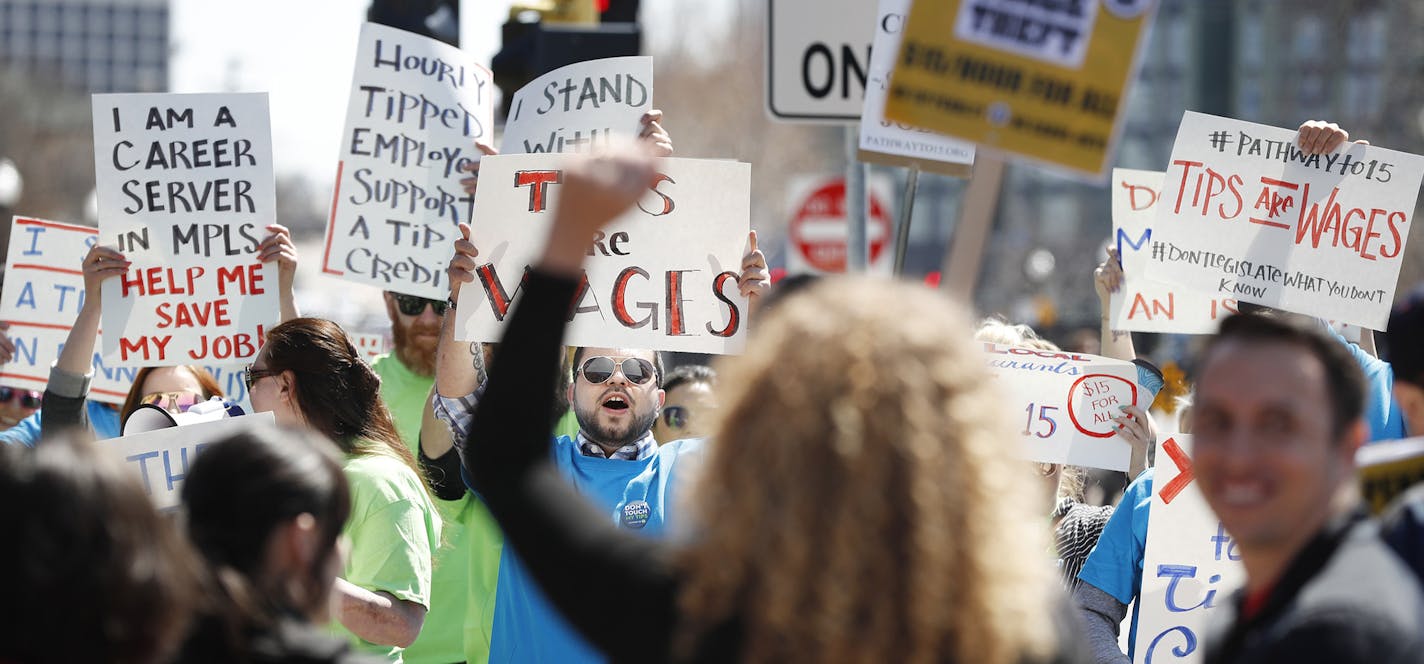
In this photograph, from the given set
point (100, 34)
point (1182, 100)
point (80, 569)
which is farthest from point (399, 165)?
point (100, 34)

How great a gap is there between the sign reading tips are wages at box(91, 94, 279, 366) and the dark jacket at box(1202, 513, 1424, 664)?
416 centimetres

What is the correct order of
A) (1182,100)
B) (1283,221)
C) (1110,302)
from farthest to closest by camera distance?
(1182,100) < (1110,302) < (1283,221)

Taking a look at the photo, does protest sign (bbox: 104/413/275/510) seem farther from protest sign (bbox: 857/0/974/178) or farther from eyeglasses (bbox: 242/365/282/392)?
protest sign (bbox: 857/0/974/178)

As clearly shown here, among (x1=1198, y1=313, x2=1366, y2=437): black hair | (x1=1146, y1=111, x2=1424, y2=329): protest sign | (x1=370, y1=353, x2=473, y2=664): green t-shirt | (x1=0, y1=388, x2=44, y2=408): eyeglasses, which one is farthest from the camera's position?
(x1=0, y1=388, x2=44, y2=408): eyeglasses

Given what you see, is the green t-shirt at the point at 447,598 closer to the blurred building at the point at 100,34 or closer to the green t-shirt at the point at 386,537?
the green t-shirt at the point at 386,537

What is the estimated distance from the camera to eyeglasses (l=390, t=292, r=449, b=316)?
6469 millimetres

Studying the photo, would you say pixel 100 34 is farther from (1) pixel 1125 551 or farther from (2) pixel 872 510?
(2) pixel 872 510

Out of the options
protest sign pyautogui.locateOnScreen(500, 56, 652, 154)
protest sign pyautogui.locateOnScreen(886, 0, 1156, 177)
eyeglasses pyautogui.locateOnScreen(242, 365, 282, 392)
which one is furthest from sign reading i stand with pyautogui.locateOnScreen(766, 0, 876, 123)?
protest sign pyautogui.locateOnScreen(886, 0, 1156, 177)

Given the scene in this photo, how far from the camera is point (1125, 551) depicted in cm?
474

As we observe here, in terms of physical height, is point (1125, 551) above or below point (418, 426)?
below

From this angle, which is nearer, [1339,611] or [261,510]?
[1339,611]

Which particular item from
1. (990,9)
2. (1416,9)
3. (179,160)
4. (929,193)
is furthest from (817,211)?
(929,193)

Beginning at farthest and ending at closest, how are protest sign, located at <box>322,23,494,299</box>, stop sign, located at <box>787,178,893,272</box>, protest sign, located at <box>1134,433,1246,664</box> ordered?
stop sign, located at <box>787,178,893,272</box>
protest sign, located at <box>322,23,494,299</box>
protest sign, located at <box>1134,433,1246,664</box>

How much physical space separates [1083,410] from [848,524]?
347 centimetres
